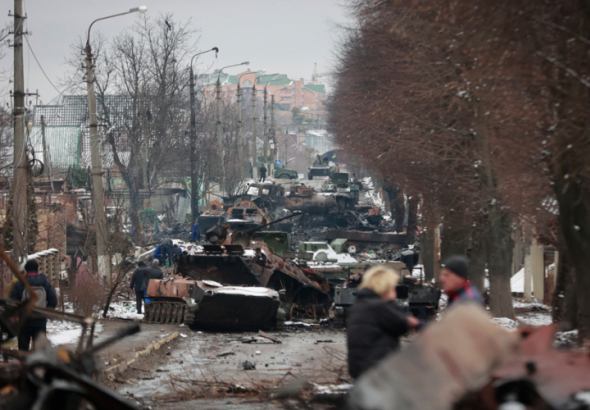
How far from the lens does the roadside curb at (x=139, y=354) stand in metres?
9.86

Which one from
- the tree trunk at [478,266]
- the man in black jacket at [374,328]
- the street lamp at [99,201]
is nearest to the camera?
the man in black jacket at [374,328]

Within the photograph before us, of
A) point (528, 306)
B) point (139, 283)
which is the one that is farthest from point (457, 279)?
point (528, 306)

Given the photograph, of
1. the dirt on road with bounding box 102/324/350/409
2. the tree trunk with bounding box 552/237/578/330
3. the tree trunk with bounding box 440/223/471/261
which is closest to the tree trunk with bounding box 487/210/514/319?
the tree trunk with bounding box 552/237/578/330

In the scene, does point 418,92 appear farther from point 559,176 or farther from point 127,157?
point 127,157

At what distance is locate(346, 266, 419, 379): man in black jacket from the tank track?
1194 centimetres

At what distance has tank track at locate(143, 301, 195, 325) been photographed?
1711 cm

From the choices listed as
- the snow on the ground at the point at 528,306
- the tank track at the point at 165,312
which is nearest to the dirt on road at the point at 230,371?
the tank track at the point at 165,312

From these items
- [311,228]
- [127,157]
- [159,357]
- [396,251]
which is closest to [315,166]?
[127,157]

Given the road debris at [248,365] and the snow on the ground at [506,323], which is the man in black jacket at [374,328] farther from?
the snow on the ground at [506,323]

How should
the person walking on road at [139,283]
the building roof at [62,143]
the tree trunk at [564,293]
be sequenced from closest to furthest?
1. the tree trunk at [564,293]
2. the person walking on road at [139,283]
3. the building roof at [62,143]

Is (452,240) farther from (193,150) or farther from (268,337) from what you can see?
(193,150)

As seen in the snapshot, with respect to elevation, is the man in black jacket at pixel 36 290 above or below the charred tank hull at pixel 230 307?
above

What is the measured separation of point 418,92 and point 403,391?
55.1 feet

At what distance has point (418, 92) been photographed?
20062 mm
